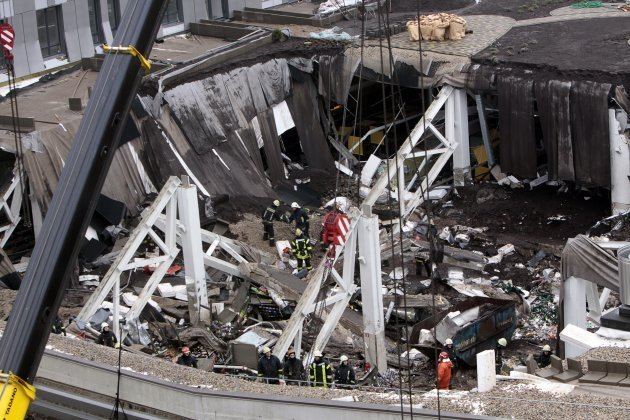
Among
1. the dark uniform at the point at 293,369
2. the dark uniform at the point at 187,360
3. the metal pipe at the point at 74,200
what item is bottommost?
the dark uniform at the point at 293,369

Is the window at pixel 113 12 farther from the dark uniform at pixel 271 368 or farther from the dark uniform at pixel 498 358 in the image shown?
the dark uniform at pixel 271 368

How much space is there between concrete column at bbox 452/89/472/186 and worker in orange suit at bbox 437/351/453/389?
512 inches

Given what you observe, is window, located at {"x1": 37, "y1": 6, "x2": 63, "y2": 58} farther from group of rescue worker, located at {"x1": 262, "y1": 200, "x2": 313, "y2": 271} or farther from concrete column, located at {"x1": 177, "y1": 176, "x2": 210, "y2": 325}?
concrete column, located at {"x1": 177, "y1": 176, "x2": 210, "y2": 325}

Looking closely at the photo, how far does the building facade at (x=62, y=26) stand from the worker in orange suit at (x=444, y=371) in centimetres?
1700

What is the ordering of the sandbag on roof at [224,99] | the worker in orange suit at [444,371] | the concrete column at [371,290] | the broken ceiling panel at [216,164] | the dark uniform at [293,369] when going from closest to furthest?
the worker in orange suit at [444,371] → the dark uniform at [293,369] → the concrete column at [371,290] → the broken ceiling panel at [216,164] → the sandbag on roof at [224,99]

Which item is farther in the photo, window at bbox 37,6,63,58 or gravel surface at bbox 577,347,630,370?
window at bbox 37,6,63,58

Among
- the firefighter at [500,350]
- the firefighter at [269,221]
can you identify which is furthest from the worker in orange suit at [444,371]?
the firefighter at [269,221]

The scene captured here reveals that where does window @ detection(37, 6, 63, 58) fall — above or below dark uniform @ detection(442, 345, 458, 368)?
above

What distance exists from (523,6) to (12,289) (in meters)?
20.1

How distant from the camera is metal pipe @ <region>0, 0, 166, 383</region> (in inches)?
404

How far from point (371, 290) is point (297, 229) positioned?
15.5 ft

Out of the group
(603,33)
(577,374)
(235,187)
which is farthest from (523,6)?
(577,374)

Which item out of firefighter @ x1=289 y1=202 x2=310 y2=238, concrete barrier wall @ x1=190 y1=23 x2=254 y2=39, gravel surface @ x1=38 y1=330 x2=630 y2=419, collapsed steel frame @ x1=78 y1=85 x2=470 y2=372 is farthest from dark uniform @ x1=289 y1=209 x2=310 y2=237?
concrete barrier wall @ x1=190 y1=23 x2=254 y2=39

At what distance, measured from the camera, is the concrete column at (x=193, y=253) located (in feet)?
73.3
